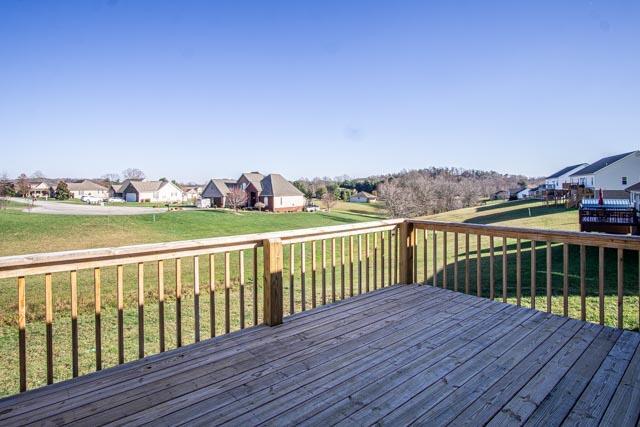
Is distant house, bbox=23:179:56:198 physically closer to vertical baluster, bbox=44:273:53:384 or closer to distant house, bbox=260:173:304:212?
distant house, bbox=260:173:304:212

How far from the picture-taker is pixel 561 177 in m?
44.2

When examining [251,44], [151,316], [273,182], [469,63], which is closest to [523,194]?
[273,182]

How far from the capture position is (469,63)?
39.5 ft

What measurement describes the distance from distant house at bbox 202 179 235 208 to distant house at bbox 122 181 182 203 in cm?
1638

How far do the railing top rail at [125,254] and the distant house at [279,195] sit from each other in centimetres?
3567

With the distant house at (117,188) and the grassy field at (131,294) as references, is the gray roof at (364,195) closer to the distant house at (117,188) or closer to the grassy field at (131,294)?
the distant house at (117,188)

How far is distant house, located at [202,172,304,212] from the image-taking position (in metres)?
39.2

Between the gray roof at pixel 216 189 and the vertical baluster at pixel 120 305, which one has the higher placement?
the gray roof at pixel 216 189

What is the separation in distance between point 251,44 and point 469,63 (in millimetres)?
7575

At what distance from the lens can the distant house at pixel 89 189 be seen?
5831 centimetres

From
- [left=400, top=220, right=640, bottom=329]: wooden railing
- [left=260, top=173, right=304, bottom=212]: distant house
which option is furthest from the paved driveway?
[left=400, top=220, right=640, bottom=329]: wooden railing

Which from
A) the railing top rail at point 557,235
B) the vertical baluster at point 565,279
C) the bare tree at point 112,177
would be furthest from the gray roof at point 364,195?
the vertical baluster at point 565,279

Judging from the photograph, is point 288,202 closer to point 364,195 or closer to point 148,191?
point 148,191

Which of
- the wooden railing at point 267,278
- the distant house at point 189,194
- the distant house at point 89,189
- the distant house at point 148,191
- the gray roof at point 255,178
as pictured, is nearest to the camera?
the wooden railing at point 267,278
